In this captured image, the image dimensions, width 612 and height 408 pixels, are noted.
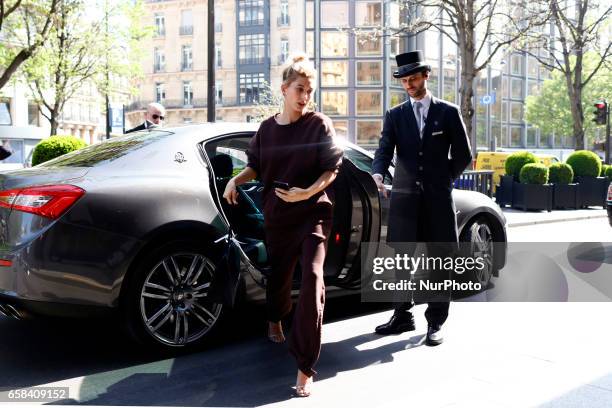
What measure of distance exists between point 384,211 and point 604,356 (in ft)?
5.96

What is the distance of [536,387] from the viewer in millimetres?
3703

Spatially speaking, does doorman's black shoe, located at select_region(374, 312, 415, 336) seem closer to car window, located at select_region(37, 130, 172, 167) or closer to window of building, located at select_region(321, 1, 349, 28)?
car window, located at select_region(37, 130, 172, 167)

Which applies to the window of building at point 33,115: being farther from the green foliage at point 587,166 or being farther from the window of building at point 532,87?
the window of building at point 532,87

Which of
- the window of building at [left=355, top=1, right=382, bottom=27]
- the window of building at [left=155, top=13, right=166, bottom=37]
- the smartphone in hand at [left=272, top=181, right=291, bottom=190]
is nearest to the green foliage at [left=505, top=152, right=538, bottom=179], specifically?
the smartphone in hand at [left=272, top=181, right=291, bottom=190]

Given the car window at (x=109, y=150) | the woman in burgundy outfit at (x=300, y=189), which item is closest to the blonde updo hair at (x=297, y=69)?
the woman in burgundy outfit at (x=300, y=189)

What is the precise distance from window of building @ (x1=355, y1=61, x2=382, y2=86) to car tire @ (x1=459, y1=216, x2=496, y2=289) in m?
51.7

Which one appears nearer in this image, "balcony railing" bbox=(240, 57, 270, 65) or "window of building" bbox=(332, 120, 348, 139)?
"window of building" bbox=(332, 120, 348, 139)

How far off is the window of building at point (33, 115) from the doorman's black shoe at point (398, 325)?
181ft

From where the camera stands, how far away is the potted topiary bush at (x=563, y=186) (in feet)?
55.7

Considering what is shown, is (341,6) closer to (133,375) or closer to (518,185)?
(518,185)

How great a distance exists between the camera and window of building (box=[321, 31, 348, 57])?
56344 mm

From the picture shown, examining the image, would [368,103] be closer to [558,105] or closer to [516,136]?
[558,105]

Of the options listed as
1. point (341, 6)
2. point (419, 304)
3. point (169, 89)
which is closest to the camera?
point (419, 304)

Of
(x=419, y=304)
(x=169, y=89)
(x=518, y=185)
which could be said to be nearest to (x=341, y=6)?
(x=169, y=89)
